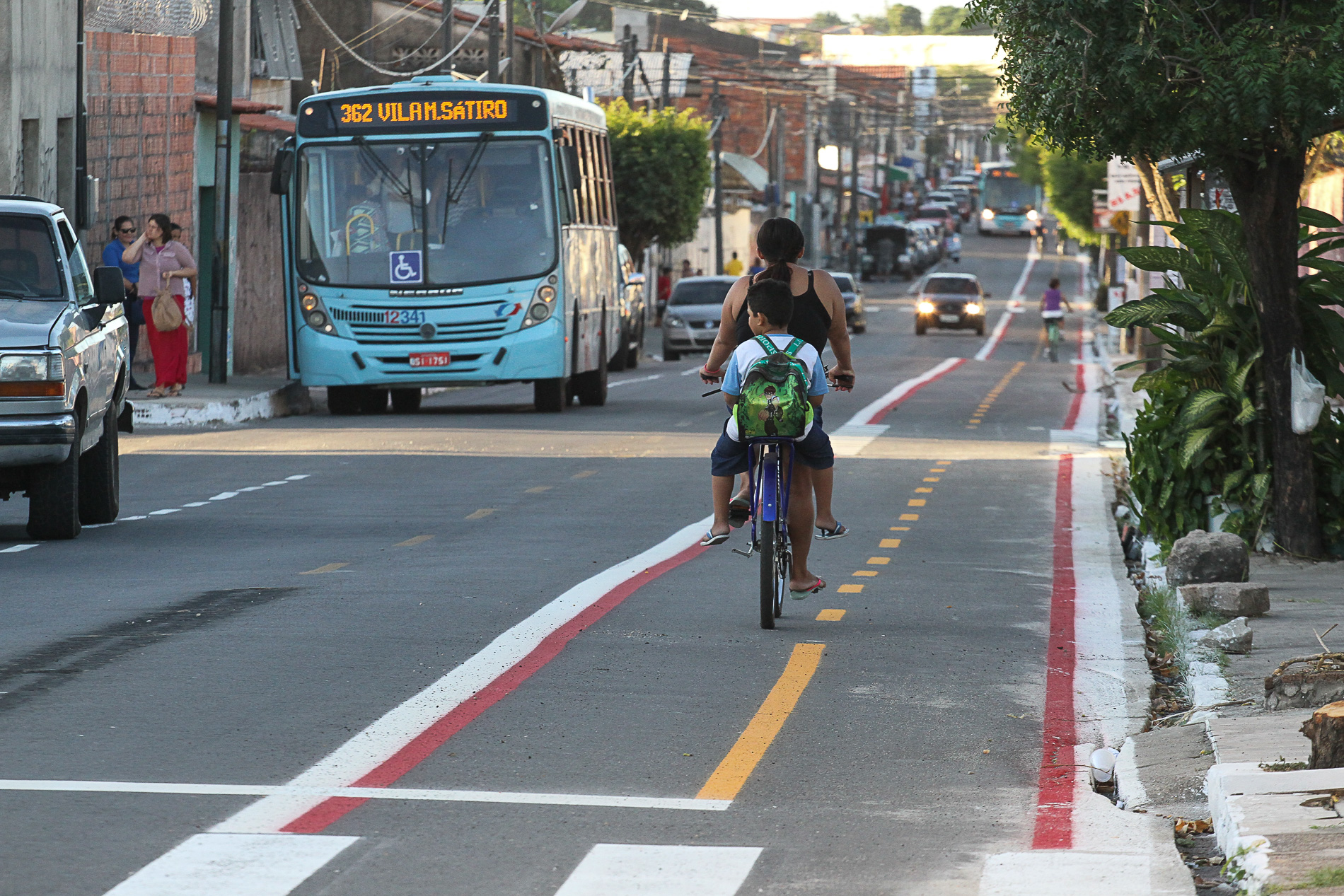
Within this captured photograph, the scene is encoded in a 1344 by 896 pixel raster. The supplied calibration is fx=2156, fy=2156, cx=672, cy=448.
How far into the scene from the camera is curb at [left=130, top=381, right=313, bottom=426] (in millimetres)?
23391

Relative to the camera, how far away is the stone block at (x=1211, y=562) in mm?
11031

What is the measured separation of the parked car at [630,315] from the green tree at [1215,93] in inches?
738

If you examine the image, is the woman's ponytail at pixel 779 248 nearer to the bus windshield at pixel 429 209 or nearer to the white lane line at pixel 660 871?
the white lane line at pixel 660 871

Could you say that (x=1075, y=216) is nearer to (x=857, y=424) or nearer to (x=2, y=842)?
Result: (x=857, y=424)

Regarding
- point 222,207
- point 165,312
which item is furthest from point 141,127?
point 165,312

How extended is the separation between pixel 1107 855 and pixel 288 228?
65.0 ft

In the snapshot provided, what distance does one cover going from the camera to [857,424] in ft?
80.4

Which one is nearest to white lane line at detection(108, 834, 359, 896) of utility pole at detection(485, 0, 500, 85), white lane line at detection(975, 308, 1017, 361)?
utility pole at detection(485, 0, 500, 85)

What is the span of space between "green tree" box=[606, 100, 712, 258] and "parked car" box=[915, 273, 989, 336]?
23.1 ft

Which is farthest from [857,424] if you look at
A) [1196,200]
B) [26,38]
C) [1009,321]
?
[1009,321]

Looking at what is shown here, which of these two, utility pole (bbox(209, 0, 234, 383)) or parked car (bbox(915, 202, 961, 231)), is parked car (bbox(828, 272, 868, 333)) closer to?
utility pole (bbox(209, 0, 234, 383))

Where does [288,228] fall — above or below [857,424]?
above

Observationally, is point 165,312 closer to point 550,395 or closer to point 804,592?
point 550,395

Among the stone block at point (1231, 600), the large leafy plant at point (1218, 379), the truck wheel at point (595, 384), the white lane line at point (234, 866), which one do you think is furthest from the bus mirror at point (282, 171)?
the white lane line at point (234, 866)
